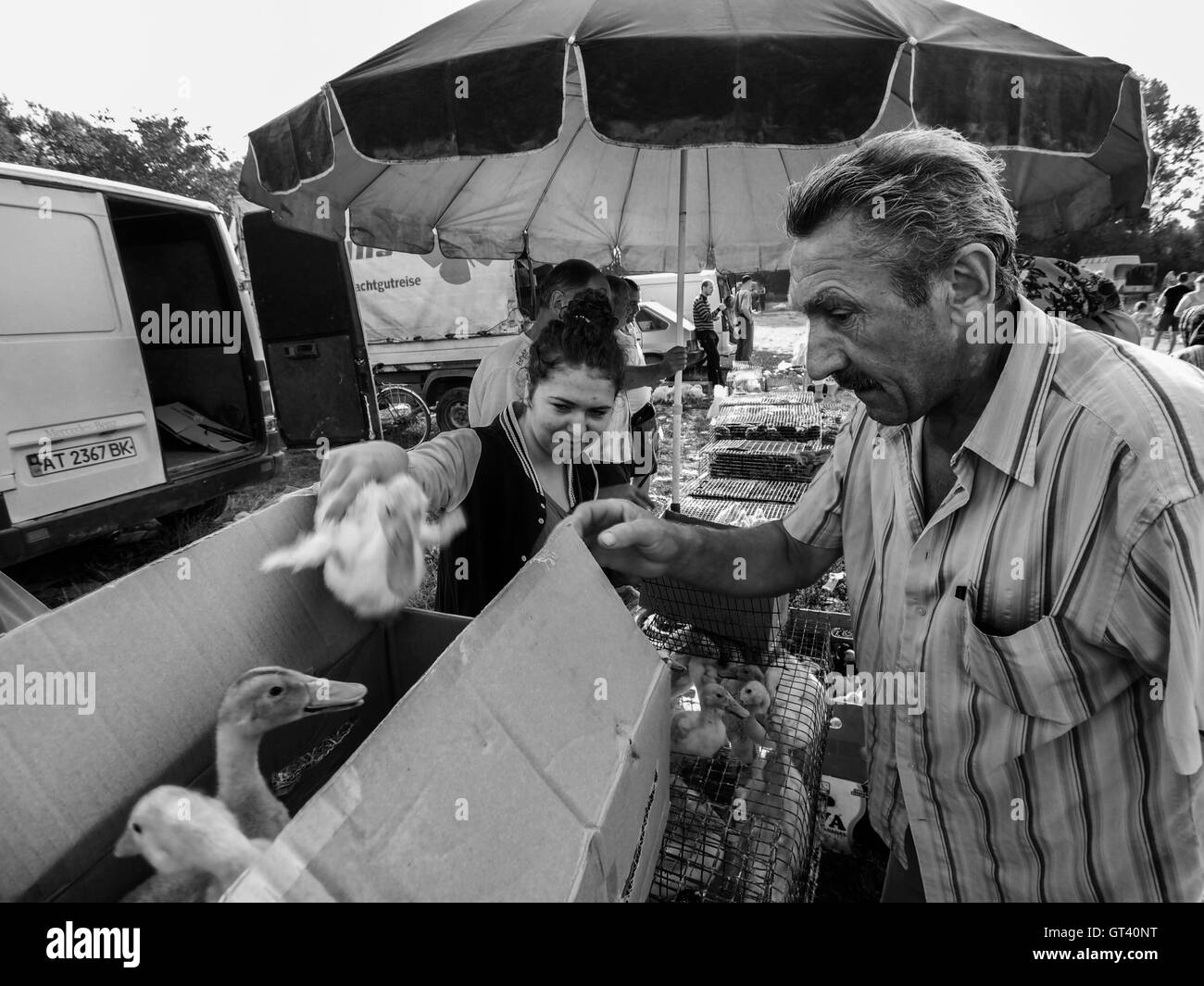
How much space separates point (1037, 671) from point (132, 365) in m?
5.58

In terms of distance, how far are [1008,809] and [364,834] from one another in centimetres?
127

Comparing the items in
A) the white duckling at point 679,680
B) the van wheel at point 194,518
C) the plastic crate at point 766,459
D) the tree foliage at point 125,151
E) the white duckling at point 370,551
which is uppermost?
the tree foliage at point 125,151

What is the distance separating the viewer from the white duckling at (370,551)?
4.08ft

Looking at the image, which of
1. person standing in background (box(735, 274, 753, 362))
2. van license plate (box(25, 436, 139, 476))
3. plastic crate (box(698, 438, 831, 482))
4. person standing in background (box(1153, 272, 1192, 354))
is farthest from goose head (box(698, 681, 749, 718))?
person standing in background (box(1153, 272, 1192, 354))

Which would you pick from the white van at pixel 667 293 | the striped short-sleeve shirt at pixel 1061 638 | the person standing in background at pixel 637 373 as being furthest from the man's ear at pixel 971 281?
the white van at pixel 667 293

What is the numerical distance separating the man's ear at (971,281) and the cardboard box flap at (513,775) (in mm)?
892

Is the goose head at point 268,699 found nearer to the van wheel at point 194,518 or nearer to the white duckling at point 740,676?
the white duckling at point 740,676

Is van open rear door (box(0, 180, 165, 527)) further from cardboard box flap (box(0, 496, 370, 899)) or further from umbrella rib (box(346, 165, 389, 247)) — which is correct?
cardboard box flap (box(0, 496, 370, 899))

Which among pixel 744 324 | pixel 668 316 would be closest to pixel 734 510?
pixel 668 316

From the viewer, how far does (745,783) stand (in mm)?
1696

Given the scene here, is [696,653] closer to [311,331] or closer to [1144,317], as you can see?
[311,331]

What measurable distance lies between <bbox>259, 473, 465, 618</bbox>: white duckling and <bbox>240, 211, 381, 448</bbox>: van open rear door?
17.3 ft

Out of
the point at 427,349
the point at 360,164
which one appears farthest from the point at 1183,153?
the point at 360,164

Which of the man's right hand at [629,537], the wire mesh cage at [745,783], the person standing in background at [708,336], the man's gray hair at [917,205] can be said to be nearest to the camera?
the man's gray hair at [917,205]
